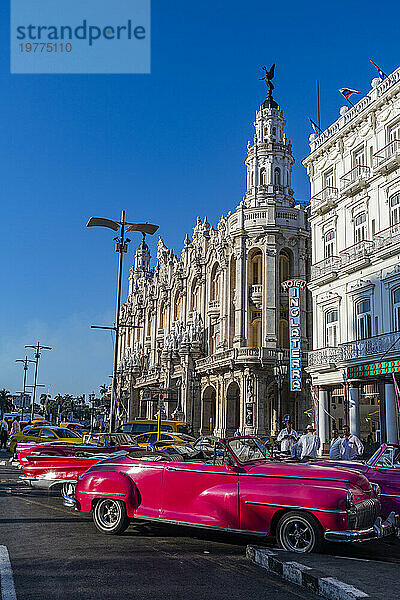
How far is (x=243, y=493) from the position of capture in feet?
26.9

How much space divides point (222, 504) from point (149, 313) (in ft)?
217

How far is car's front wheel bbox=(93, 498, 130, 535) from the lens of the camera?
910 centimetres

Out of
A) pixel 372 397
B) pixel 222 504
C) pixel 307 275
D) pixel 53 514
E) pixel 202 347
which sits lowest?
pixel 53 514

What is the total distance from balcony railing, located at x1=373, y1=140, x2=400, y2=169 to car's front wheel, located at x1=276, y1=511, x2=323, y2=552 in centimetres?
2018

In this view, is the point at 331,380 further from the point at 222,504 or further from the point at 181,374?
the point at 181,374

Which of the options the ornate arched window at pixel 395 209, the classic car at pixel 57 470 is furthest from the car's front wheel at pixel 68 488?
the ornate arched window at pixel 395 209

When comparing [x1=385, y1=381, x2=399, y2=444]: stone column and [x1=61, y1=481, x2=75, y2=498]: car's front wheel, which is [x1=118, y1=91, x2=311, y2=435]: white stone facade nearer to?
[x1=385, y1=381, x2=399, y2=444]: stone column

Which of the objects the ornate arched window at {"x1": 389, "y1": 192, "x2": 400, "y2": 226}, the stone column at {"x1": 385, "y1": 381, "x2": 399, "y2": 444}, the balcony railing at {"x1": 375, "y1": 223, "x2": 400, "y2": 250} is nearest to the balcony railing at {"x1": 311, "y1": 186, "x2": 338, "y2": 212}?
the ornate arched window at {"x1": 389, "y1": 192, "x2": 400, "y2": 226}

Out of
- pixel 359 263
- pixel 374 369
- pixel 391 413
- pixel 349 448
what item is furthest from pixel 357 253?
pixel 349 448

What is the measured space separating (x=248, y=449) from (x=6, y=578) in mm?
4019

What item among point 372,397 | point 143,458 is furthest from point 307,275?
point 143,458

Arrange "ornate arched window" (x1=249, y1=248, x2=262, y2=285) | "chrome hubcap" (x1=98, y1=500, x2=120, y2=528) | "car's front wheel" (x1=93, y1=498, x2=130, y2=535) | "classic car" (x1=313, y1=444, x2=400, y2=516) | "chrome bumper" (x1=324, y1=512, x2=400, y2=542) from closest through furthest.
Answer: "chrome bumper" (x1=324, y1=512, x2=400, y2=542)
"car's front wheel" (x1=93, y1=498, x2=130, y2=535)
"chrome hubcap" (x1=98, y1=500, x2=120, y2=528)
"classic car" (x1=313, y1=444, x2=400, y2=516)
"ornate arched window" (x1=249, y1=248, x2=262, y2=285)

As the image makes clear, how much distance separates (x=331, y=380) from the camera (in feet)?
92.3

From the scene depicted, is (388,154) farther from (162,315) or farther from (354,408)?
(162,315)
